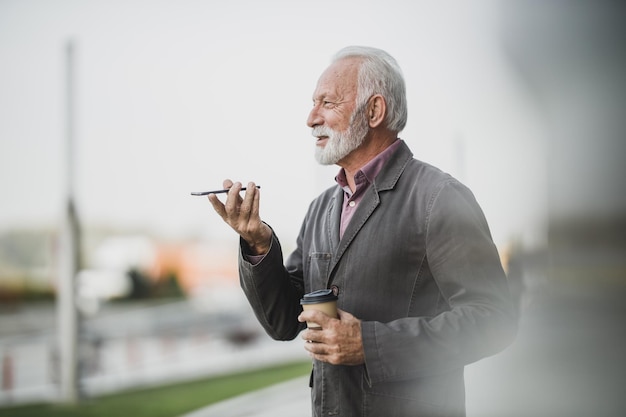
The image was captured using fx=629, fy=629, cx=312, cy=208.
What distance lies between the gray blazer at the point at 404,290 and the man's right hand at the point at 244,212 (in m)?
0.04

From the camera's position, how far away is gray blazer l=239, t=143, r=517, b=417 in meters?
1.02

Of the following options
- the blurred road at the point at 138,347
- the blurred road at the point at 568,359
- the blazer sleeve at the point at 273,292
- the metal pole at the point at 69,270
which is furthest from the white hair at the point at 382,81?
the blurred road at the point at 138,347

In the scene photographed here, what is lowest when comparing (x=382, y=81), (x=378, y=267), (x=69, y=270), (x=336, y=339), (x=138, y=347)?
(x=138, y=347)

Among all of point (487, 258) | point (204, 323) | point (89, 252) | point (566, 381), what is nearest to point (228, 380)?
point (566, 381)

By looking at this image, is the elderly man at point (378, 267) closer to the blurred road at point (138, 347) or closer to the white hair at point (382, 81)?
the white hair at point (382, 81)

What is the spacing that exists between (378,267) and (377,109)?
30cm

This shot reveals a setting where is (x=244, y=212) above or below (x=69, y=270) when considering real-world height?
above

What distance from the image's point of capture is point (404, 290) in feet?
3.59

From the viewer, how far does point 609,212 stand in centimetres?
126

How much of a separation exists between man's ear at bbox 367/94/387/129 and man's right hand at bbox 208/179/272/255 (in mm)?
263

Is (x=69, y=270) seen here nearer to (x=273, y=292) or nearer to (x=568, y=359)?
(x=273, y=292)

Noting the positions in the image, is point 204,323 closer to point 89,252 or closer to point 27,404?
point 89,252

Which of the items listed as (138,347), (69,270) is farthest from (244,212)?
(138,347)

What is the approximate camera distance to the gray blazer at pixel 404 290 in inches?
40.1
